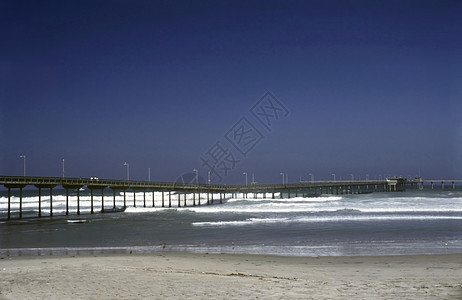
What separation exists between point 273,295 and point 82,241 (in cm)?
1618

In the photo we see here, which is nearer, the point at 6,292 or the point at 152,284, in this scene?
the point at 6,292

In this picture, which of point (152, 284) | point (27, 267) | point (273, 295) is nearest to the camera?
point (273, 295)

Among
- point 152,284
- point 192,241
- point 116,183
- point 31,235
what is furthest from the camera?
point 116,183

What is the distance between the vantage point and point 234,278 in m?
11.2

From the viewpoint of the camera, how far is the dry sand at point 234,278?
935 centimetres

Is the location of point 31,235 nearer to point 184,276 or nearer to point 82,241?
point 82,241

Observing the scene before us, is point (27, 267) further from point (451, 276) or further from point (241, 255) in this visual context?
point (451, 276)

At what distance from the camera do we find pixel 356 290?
960 cm

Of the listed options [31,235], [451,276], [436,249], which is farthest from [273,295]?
[31,235]

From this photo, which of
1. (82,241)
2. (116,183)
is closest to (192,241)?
(82,241)

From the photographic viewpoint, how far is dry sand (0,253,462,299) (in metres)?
9.35

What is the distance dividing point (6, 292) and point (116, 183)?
1712 inches

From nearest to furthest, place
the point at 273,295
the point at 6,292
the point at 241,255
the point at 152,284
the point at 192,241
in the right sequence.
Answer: the point at 273,295 → the point at 6,292 → the point at 152,284 → the point at 241,255 → the point at 192,241

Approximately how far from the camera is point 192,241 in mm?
22094
